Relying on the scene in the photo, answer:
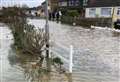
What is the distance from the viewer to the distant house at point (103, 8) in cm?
4893

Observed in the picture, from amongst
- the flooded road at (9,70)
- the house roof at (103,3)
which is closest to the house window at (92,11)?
the house roof at (103,3)

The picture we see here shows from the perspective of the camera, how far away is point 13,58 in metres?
11.9

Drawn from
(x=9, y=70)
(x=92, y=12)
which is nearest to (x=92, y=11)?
(x=92, y=12)

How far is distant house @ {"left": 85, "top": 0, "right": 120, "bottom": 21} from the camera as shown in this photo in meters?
48.9

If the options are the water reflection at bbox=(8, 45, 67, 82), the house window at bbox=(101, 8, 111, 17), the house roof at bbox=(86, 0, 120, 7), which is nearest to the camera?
the water reflection at bbox=(8, 45, 67, 82)

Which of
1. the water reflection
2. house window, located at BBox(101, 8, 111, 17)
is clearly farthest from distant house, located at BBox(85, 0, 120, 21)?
the water reflection

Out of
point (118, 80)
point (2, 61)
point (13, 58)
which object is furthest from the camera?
point (13, 58)

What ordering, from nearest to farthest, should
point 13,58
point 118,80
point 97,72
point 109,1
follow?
point 118,80
point 97,72
point 13,58
point 109,1

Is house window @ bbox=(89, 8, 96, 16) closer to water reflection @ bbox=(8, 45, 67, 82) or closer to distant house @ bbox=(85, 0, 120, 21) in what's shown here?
distant house @ bbox=(85, 0, 120, 21)

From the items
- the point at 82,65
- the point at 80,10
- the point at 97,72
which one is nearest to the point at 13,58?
the point at 82,65

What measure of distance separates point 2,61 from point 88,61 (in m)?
3.39

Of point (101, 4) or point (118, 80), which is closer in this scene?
point (118, 80)

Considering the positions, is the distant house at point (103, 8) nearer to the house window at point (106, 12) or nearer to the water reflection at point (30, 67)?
the house window at point (106, 12)

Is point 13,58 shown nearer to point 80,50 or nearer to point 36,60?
point 36,60
